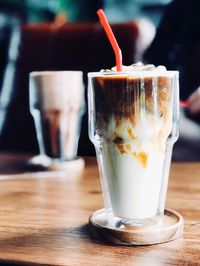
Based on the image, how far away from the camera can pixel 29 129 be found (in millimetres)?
1965

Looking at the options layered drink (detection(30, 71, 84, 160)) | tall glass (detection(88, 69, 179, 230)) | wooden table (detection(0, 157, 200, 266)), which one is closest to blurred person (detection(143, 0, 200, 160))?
layered drink (detection(30, 71, 84, 160))

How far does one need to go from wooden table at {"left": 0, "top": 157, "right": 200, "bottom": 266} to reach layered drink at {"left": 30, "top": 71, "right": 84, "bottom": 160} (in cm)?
14

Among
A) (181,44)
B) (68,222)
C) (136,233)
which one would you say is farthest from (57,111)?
(181,44)

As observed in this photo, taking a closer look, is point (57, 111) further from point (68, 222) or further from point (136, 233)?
point (136, 233)

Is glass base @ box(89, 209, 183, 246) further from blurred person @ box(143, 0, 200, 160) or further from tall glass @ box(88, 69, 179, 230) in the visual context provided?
blurred person @ box(143, 0, 200, 160)

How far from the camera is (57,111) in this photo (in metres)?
1.31

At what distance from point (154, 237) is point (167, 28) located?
142 centimetres

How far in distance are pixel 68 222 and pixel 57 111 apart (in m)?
0.58

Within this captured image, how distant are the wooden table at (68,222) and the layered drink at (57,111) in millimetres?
143

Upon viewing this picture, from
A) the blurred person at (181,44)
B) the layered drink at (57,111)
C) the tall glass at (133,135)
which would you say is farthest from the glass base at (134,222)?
the blurred person at (181,44)

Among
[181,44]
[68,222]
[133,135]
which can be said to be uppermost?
[181,44]

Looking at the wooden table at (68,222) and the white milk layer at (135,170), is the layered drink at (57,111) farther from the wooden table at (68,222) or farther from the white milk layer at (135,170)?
the white milk layer at (135,170)

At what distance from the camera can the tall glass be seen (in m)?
0.69

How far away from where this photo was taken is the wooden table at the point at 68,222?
2.02 ft
